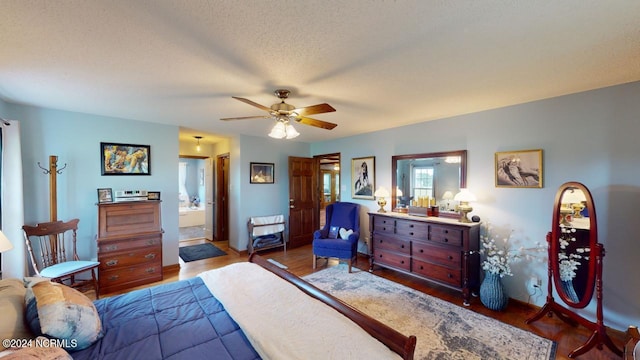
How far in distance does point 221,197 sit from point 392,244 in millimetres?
4089

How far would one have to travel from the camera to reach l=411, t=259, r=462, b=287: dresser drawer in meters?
3.01

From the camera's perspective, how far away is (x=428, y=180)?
3.77 metres

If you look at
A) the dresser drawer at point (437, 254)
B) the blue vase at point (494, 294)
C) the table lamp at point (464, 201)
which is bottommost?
the blue vase at point (494, 294)

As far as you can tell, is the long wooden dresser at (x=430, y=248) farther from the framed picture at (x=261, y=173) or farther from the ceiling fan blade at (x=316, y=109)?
the framed picture at (x=261, y=173)

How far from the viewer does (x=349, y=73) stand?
6.69 ft

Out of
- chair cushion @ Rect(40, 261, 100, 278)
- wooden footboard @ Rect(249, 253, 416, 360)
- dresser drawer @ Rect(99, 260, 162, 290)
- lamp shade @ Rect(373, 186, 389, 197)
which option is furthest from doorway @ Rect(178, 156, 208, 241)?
wooden footboard @ Rect(249, 253, 416, 360)

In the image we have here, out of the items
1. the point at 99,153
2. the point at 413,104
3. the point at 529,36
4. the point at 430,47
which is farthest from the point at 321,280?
the point at 99,153

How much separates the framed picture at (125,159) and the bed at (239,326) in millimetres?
2453

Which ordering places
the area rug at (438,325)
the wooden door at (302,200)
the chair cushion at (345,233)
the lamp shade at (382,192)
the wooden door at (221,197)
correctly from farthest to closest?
1. the wooden door at (221,197)
2. the wooden door at (302,200)
3. the chair cushion at (345,233)
4. the lamp shade at (382,192)
5. the area rug at (438,325)

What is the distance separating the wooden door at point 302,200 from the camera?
528cm

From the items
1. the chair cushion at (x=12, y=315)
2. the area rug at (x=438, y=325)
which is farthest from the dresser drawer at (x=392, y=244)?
the chair cushion at (x=12, y=315)

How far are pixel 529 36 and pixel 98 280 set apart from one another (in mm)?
4867

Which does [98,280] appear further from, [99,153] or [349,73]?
[349,73]

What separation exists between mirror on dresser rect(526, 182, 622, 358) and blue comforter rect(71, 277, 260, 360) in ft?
9.67
